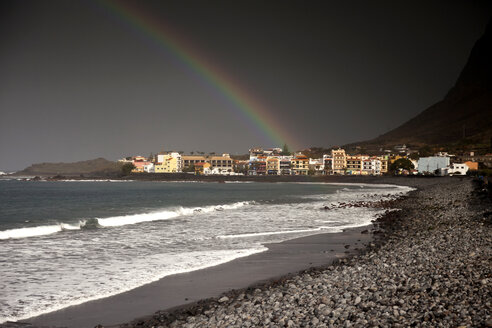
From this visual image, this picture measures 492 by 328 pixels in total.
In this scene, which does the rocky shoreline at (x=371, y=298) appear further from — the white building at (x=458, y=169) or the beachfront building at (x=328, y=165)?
the beachfront building at (x=328, y=165)

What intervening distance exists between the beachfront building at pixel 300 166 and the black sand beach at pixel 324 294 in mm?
173773

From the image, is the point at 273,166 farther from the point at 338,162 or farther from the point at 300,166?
the point at 338,162

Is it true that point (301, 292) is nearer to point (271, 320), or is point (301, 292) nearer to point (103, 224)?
point (271, 320)

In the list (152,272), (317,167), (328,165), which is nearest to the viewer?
(152,272)

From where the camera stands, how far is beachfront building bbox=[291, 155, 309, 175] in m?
189

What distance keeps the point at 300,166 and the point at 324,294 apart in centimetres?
18250

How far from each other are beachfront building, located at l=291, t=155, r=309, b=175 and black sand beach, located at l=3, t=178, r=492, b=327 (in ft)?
570

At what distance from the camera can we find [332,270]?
12.8 meters

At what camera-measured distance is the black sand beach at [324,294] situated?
770 cm

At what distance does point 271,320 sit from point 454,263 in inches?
230

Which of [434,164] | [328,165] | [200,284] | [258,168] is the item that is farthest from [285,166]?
[200,284]

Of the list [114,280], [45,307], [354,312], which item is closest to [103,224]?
[114,280]

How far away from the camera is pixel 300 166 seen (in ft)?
625

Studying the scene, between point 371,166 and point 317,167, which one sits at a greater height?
point 371,166
